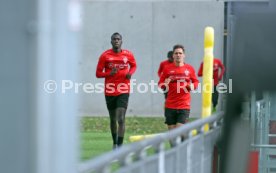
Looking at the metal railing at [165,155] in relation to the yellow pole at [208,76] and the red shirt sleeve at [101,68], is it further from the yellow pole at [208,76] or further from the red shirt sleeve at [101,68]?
the red shirt sleeve at [101,68]

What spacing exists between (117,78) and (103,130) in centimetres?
641

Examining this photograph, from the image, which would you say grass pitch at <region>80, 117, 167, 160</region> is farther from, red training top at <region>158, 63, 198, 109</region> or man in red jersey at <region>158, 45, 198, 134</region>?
red training top at <region>158, 63, 198, 109</region>

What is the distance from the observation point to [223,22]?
81.8ft

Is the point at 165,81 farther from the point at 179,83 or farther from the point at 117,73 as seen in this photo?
the point at 117,73

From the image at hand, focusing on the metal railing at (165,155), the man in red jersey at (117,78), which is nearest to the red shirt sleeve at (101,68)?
the man in red jersey at (117,78)

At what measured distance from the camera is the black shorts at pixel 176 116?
14.2 m

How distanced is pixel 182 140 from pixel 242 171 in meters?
5.25

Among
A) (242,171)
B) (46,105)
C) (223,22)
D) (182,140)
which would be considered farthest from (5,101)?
(223,22)

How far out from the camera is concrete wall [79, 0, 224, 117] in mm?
25641

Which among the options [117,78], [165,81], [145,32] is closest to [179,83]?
[165,81]

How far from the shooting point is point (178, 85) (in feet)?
46.3

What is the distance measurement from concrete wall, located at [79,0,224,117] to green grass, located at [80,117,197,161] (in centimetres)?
132

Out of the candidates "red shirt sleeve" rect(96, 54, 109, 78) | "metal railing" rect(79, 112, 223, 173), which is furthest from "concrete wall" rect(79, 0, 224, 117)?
"metal railing" rect(79, 112, 223, 173)

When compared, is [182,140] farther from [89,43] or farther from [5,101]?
[89,43]
